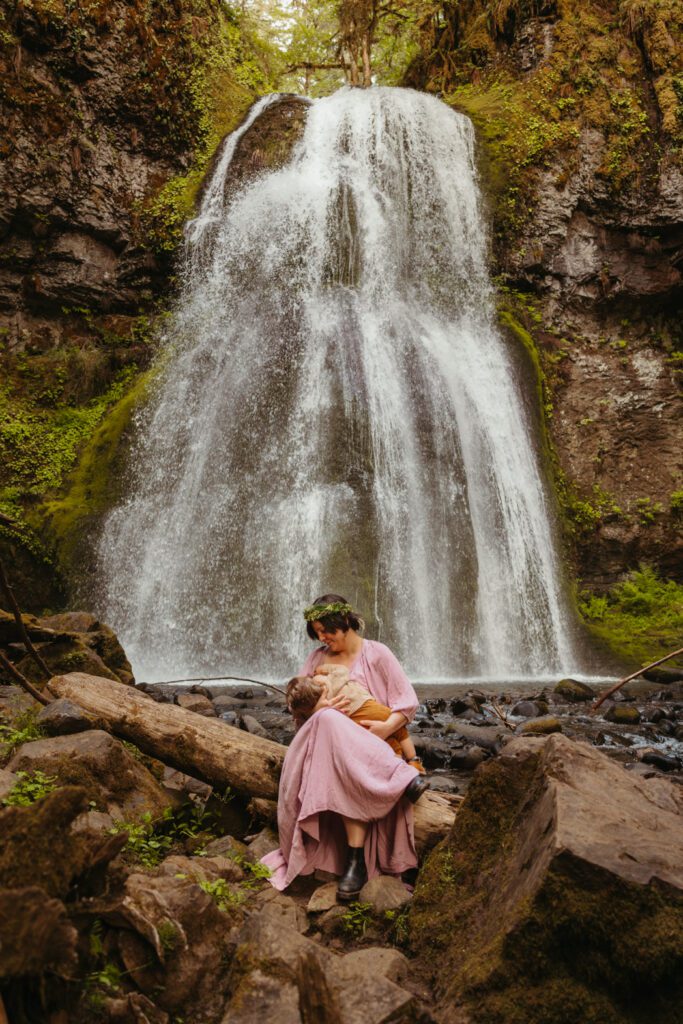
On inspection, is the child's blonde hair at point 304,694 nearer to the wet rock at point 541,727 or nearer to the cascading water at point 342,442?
the wet rock at point 541,727

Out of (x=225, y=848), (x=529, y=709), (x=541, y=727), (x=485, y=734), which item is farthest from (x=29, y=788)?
(x=529, y=709)

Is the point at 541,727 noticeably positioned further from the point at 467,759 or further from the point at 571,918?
the point at 571,918

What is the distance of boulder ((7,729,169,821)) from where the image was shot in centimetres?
288

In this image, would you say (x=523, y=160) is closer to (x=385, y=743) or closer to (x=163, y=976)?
(x=385, y=743)

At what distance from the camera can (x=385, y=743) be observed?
10.2 feet

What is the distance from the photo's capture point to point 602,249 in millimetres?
15680

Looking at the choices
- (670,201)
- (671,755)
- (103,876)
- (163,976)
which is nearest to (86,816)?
(163,976)

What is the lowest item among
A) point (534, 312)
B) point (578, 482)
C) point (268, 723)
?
point (268, 723)

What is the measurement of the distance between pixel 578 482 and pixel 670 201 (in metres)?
6.95

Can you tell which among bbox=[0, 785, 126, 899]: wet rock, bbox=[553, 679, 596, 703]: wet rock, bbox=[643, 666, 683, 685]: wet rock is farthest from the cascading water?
bbox=[0, 785, 126, 899]: wet rock

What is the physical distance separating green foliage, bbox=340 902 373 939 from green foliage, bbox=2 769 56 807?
1263mm

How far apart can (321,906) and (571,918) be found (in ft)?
4.18

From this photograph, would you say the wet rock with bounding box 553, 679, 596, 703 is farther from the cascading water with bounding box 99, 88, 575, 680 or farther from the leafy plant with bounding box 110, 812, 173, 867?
the leafy plant with bounding box 110, 812, 173, 867

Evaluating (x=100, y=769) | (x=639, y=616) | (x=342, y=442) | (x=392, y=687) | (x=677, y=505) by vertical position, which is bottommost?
(x=100, y=769)
